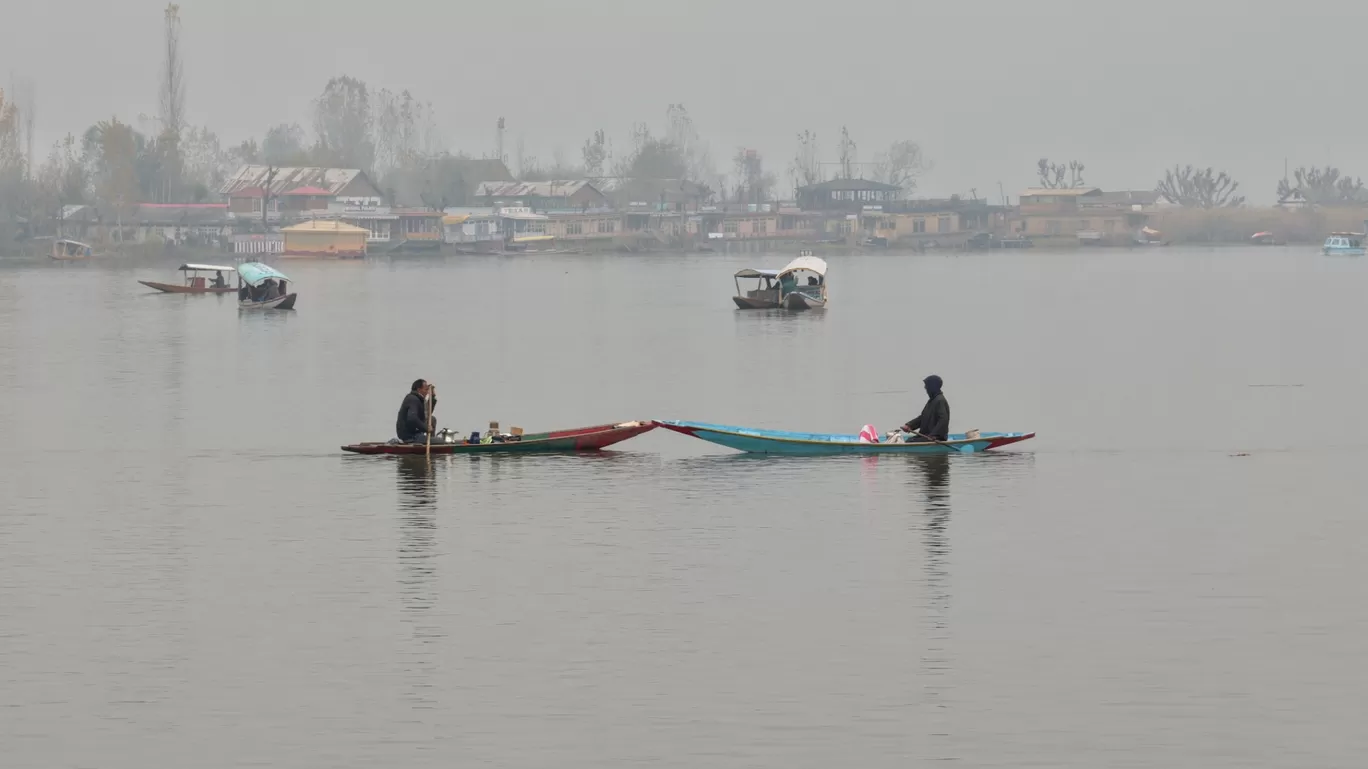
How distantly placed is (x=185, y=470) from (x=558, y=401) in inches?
665

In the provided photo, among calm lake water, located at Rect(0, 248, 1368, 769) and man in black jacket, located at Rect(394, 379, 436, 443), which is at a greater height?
man in black jacket, located at Rect(394, 379, 436, 443)

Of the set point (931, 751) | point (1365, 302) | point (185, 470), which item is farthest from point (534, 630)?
point (1365, 302)

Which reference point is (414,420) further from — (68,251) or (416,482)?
(68,251)

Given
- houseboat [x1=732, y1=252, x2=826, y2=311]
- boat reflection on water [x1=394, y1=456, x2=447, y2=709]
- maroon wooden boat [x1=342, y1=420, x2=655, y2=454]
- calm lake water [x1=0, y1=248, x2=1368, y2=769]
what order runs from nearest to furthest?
calm lake water [x1=0, y1=248, x2=1368, y2=769] → boat reflection on water [x1=394, y1=456, x2=447, y2=709] → maroon wooden boat [x1=342, y1=420, x2=655, y2=454] → houseboat [x1=732, y1=252, x2=826, y2=311]

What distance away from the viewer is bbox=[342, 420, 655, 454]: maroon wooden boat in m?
36.1

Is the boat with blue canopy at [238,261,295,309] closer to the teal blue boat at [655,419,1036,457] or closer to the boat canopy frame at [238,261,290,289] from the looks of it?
the boat canopy frame at [238,261,290,289]

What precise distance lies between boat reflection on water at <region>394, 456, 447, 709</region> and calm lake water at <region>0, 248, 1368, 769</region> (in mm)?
77

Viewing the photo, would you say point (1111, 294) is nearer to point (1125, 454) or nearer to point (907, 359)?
point (907, 359)

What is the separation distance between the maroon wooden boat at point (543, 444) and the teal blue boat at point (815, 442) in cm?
110

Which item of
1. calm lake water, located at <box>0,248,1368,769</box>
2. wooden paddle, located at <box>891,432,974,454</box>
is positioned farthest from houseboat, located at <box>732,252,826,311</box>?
wooden paddle, located at <box>891,432,974,454</box>

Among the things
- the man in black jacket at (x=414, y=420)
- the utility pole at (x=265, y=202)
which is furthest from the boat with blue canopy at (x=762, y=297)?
the utility pole at (x=265, y=202)

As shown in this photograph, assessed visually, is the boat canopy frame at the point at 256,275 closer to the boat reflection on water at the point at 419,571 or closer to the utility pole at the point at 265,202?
the boat reflection on water at the point at 419,571

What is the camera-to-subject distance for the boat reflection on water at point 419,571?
823 inches

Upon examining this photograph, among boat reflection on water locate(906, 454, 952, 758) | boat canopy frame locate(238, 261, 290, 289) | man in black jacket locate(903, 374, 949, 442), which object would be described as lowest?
boat reflection on water locate(906, 454, 952, 758)
